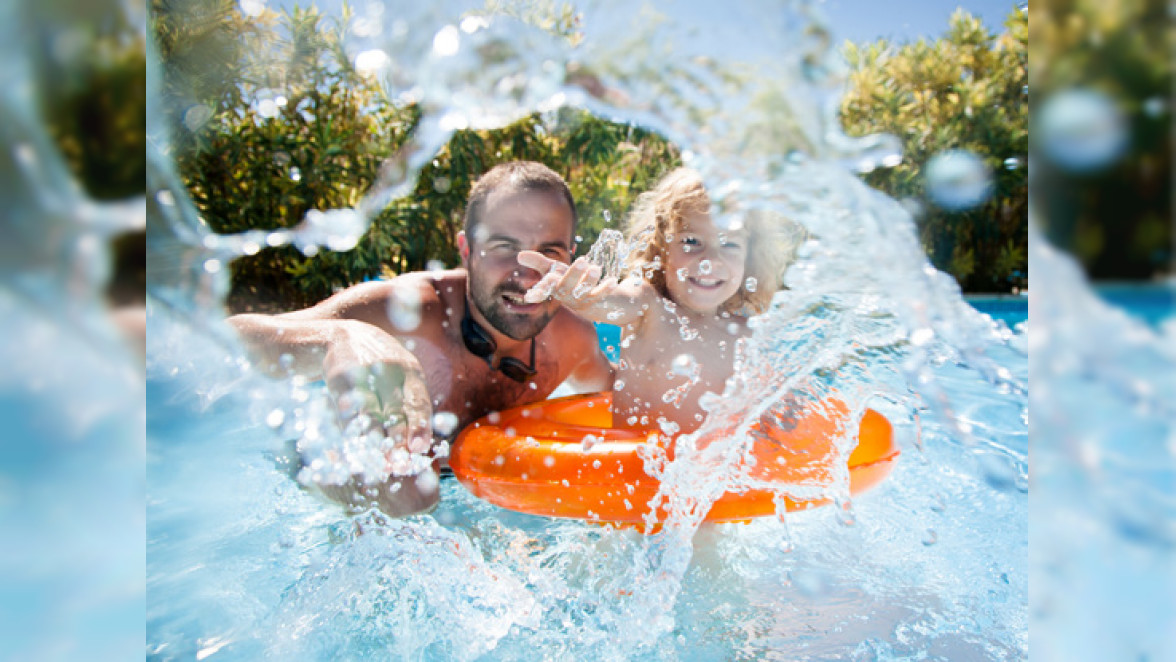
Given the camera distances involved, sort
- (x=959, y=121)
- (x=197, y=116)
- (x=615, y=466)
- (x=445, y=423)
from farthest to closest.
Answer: (x=959, y=121) → (x=197, y=116) → (x=445, y=423) → (x=615, y=466)

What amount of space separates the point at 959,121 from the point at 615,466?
669cm

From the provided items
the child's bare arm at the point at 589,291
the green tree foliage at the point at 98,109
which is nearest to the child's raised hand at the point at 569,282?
the child's bare arm at the point at 589,291

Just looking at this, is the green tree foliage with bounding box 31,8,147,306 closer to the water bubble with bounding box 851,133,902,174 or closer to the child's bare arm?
the water bubble with bounding box 851,133,902,174

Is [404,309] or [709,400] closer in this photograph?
[709,400]

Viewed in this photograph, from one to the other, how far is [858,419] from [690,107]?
3.07ft

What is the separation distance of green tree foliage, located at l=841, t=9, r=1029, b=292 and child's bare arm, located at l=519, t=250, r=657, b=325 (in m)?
5.42

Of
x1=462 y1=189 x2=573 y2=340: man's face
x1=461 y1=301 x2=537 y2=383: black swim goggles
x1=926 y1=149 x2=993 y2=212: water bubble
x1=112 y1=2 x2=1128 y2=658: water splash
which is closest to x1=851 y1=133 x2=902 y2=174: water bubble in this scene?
x1=112 y1=2 x2=1128 y2=658: water splash

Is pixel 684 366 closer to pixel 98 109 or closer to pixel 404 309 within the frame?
pixel 404 309

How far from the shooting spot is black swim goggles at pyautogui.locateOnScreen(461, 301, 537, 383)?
2.55 m

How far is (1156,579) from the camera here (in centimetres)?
57

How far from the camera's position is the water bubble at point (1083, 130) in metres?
0.56

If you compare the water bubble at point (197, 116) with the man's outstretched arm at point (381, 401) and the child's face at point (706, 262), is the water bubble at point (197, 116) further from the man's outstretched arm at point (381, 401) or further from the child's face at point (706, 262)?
the child's face at point (706, 262)

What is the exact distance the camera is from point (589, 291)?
2004 mm

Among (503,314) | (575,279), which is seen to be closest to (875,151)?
(575,279)
